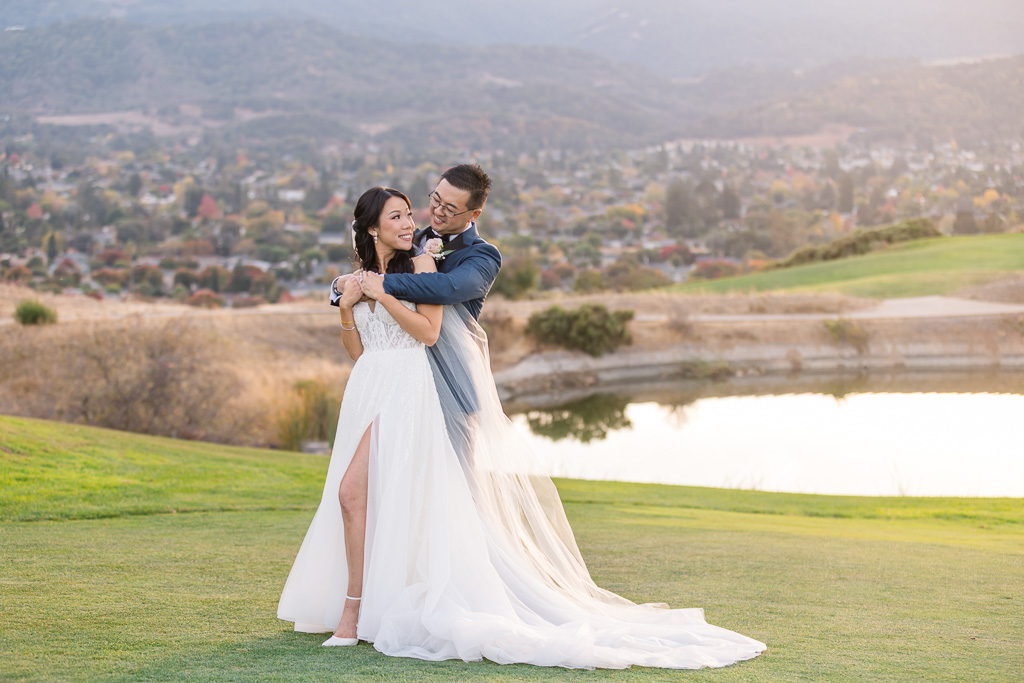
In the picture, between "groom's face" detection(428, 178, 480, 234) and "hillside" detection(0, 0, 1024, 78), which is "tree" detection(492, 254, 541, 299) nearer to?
"groom's face" detection(428, 178, 480, 234)

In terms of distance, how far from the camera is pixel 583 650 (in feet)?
11.1

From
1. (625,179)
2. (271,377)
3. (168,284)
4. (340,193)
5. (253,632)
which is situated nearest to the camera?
(253,632)

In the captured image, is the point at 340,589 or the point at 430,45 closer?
the point at 340,589

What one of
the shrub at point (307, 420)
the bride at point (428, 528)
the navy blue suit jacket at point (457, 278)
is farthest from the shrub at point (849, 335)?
the navy blue suit jacket at point (457, 278)

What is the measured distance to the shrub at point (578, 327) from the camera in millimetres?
25656

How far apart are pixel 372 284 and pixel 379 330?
230 millimetres

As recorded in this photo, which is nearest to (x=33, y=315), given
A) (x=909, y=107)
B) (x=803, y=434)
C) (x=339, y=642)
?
(x=803, y=434)

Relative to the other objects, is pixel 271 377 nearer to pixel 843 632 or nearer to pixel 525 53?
pixel 843 632

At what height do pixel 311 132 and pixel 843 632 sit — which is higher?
pixel 311 132

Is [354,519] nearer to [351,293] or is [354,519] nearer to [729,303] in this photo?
[351,293]

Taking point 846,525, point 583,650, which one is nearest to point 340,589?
point 583,650

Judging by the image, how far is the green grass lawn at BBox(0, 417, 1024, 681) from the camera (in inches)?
130

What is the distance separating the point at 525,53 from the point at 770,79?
4222 centimetres

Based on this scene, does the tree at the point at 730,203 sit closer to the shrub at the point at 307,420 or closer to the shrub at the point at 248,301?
the shrub at the point at 248,301
